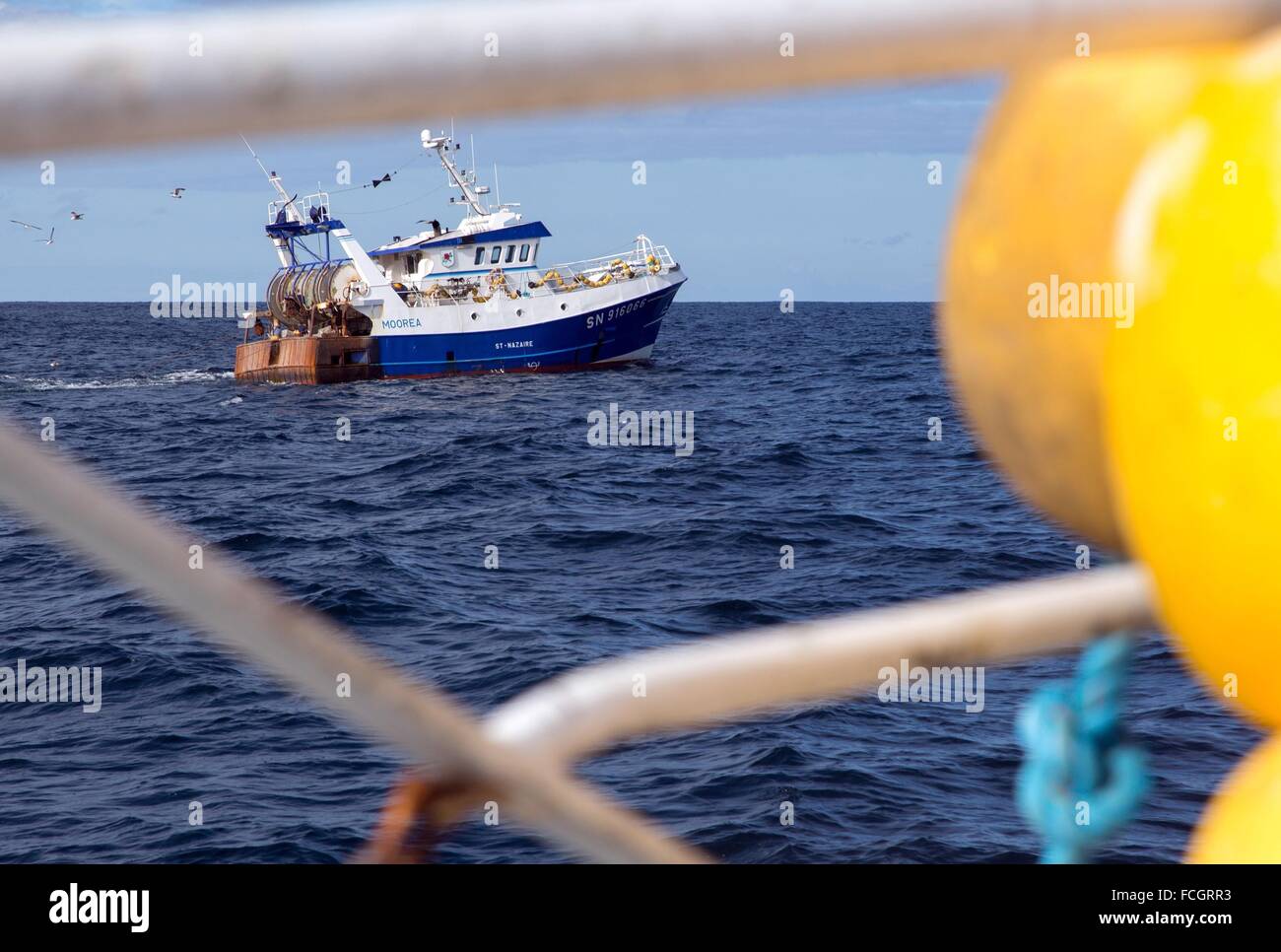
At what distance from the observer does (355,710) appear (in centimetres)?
114

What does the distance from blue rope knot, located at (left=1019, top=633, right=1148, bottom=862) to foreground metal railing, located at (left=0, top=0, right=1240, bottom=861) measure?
0.44 metres

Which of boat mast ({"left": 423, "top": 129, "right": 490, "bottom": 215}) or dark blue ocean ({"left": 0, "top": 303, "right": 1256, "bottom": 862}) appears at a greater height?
boat mast ({"left": 423, "top": 129, "right": 490, "bottom": 215})

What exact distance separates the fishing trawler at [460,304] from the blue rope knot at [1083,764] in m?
41.0

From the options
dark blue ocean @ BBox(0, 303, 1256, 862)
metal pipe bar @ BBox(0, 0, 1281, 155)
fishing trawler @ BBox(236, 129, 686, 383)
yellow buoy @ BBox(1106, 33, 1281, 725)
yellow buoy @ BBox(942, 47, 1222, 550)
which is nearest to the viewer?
metal pipe bar @ BBox(0, 0, 1281, 155)

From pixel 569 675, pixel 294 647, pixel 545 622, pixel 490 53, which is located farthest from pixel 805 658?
pixel 545 622

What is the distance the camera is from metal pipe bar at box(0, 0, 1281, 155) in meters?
0.97

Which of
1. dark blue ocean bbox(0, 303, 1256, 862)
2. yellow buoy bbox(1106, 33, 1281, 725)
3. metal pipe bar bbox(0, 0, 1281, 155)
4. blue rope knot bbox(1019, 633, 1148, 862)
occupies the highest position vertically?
metal pipe bar bbox(0, 0, 1281, 155)

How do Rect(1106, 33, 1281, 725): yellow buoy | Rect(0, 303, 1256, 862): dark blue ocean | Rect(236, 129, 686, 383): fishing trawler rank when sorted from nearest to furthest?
Rect(1106, 33, 1281, 725): yellow buoy
Rect(0, 303, 1256, 862): dark blue ocean
Rect(236, 129, 686, 383): fishing trawler

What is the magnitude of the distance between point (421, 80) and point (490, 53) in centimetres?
6

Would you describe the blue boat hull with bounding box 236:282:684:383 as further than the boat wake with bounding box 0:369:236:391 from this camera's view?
No

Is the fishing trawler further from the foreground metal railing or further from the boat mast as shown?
the foreground metal railing

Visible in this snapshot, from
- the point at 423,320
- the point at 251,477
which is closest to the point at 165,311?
the point at 423,320

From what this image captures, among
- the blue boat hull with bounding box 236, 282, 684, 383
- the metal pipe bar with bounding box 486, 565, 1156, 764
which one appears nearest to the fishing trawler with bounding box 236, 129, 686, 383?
the blue boat hull with bounding box 236, 282, 684, 383
